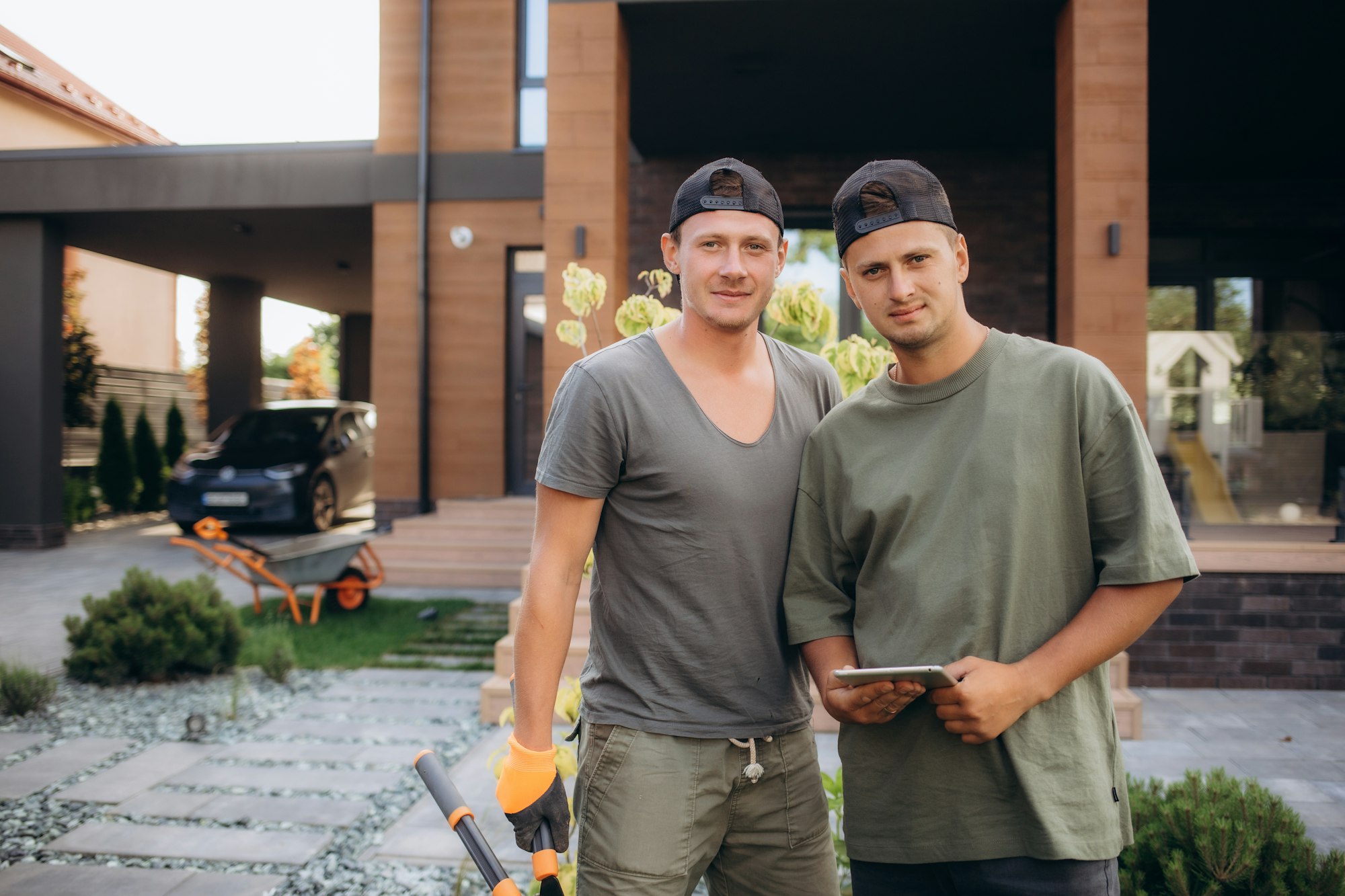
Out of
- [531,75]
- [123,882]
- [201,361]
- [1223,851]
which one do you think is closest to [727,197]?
[1223,851]

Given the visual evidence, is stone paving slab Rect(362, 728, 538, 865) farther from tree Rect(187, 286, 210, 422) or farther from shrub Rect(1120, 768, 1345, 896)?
tree Rect(187, 286, 210, 422)

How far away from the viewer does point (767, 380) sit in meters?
1.86

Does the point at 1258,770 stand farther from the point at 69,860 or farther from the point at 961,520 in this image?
the point at 69,860

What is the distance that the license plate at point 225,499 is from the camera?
9.84m

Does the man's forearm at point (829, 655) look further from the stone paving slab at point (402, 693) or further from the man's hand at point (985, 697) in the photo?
the stone paving slab at point (402, 693)

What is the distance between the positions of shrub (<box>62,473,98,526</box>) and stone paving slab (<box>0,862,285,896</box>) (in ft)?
34.6

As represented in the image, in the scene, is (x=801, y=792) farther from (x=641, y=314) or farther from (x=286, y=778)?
(x=286, y=778)

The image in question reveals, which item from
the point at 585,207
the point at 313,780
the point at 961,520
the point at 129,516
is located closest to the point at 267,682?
the point at 313,780

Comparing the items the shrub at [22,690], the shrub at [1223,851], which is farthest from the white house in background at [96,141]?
the shrub at [1223,851]

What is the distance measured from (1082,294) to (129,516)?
13.9 metres

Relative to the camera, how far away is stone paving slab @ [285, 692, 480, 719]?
4527mm

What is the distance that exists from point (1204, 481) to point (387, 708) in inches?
213

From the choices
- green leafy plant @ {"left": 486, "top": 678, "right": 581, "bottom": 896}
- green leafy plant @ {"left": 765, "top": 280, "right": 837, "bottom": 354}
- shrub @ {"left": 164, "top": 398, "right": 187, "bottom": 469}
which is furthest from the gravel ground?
shrub @ {"left": 164, "top": 398, "right": 187, "bottom": 469}

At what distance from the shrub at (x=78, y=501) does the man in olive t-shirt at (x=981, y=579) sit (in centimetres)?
1310
